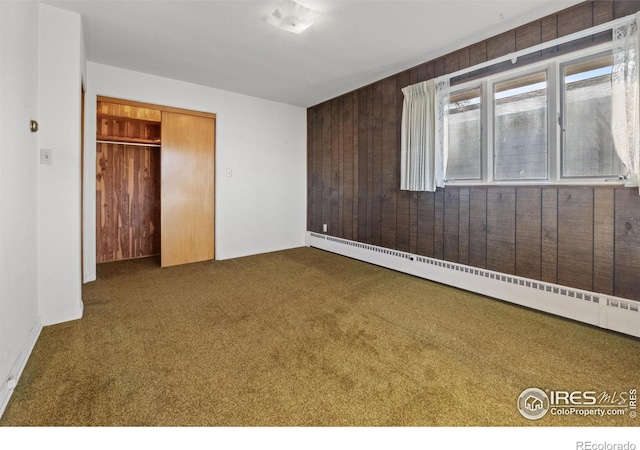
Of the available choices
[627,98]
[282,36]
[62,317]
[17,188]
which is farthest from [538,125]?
[62,317]

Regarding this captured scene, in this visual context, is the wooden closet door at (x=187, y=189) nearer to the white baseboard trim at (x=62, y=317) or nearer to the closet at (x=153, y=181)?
the closet at (x=153, y=181)

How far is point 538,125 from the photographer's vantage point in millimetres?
2539

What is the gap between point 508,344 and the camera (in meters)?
1.99

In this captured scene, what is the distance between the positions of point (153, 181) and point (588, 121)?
5.29m

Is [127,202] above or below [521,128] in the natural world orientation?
below

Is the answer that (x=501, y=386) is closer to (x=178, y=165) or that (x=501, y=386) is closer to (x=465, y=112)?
(x=465, y=112)

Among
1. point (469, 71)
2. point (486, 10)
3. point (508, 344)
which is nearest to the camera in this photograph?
point (508, 344)

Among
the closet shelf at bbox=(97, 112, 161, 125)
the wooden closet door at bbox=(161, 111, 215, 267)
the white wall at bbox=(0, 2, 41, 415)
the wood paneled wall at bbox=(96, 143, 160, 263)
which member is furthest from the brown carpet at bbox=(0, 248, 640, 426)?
the closet shelf at bbox=(97, 112, 161, 125)

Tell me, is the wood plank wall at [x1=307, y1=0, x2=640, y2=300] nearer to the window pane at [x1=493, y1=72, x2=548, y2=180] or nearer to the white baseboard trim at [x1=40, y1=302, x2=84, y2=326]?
the window pane at [x1=493, y1=72, x2=548, y2=180]

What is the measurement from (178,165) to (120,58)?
133cm

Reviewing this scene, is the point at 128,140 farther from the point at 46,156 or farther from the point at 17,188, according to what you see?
the point at 17,188

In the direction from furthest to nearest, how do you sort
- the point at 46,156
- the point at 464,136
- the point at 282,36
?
the point at 464,136 → the point at 282,36 → the point at 46,156

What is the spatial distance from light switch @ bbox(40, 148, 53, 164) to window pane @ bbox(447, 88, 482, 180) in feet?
12.0
